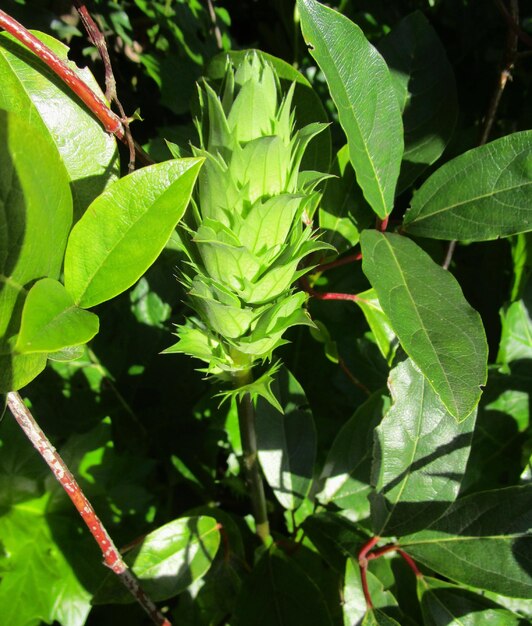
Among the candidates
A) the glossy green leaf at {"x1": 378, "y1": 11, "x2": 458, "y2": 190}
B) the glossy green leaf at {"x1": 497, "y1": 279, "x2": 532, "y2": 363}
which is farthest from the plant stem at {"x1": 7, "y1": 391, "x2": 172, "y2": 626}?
the glossy green leaf at {"x1": 497, "y1": 279, "x2": 532, "y2": 363}

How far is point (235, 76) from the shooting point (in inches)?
20.0

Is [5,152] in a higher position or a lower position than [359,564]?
higher

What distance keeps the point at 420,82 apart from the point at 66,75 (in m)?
0.49

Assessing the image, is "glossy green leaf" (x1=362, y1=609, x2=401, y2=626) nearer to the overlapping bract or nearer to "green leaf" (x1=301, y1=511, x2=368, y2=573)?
"green leaf" (x1=301, y1=511, x2=368, y2=573)

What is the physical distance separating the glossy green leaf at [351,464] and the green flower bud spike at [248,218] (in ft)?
1.33

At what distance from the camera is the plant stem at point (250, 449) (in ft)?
2.11

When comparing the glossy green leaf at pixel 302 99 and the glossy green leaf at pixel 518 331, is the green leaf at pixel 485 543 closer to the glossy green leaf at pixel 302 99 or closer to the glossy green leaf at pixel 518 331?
the glossy green leaf at pixel 518 331

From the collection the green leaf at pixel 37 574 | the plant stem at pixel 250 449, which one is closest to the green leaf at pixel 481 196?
the plant stem at pixel 250 449

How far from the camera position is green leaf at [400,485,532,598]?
2.48 feet

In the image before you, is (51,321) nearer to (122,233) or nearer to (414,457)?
(122,233)

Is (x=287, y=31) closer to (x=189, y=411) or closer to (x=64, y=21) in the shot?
(x=64, y=21)

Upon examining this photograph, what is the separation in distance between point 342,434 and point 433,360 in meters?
0.42

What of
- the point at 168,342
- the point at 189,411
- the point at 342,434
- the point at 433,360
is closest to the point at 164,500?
the point at 189,411

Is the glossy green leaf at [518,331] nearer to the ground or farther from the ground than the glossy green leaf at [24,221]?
nearer to the ground
